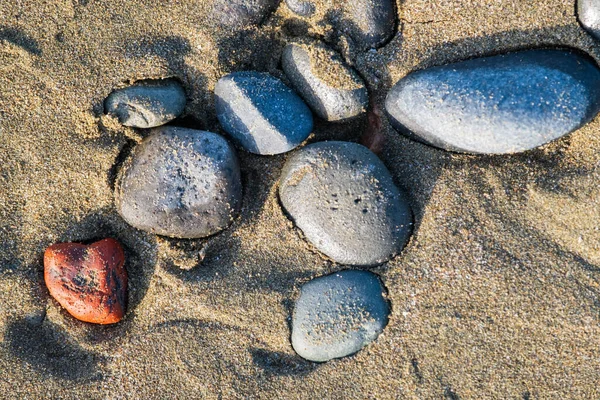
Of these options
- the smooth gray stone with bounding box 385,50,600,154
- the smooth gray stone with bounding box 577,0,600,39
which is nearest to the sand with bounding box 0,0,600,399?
the smooth gray stone with bounding box 577,0,600,39

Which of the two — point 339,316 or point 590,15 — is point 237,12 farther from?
point 590,15

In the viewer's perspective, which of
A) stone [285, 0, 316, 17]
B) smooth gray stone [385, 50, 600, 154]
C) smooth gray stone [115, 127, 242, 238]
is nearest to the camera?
smooth gray stone [385, 50, 600, 154]

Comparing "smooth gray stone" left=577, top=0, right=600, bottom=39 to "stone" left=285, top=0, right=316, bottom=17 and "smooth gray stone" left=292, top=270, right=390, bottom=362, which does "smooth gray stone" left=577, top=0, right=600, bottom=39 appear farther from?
"smooth gray stone" left=292, top=270, right=390, bottom=362

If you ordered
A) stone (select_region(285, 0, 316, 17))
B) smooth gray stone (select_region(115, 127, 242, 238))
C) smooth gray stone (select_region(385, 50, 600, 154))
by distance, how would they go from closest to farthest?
smooth gray stone (select_region(385, 50, 600, 154)), smooth gray stone (select_region(115, 127, 242, 238)), stone (select_region(285, 0, 316, 17))

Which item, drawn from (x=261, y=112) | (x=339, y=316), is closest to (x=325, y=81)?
(x=261, y=112)

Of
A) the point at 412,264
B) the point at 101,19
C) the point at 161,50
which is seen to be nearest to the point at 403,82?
the point at 412,264

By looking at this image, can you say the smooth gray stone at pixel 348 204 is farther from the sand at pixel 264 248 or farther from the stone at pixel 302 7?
the stone at pixel 302 7
